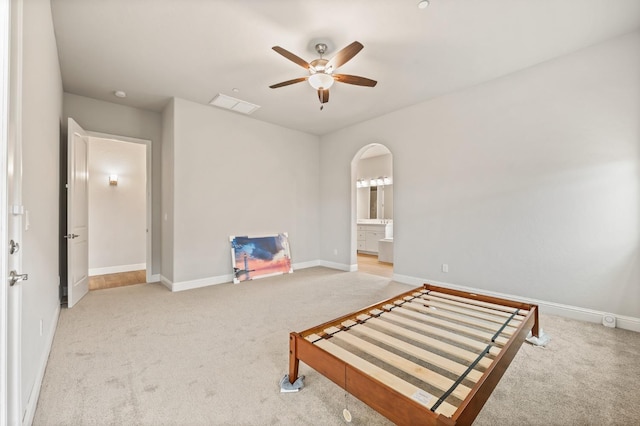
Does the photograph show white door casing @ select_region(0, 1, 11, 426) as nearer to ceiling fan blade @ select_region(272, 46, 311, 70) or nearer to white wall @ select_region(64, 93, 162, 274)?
ceiling fan blade @ select_region(272, 46, 311, 70)

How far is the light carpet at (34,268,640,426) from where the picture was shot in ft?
5.25

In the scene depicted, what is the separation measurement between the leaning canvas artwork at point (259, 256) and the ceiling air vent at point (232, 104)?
84.6 inches

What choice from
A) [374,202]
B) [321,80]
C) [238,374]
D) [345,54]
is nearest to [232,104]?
[321,80]

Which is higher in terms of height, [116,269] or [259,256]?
[259,256]

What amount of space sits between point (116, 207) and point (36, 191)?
411 cm

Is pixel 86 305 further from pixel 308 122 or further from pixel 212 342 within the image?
pixel 308 122

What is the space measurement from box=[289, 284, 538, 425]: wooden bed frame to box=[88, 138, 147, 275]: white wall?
5.31 m

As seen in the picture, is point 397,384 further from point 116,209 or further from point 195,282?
point 116,209

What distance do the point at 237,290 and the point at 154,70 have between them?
3092 millimetres

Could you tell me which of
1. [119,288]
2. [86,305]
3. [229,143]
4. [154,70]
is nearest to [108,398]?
[86,305]

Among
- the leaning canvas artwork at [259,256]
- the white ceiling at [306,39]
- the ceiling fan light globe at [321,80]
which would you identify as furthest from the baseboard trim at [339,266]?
the ceiling fan light globe at [321,80]

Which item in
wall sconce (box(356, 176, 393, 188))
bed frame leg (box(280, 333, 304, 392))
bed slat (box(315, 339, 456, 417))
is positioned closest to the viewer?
bed slat (box(315, 339, 456, 417))

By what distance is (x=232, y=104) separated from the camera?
175 inches

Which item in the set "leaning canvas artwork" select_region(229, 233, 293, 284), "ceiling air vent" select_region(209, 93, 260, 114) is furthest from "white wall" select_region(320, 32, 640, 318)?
"ceiling air vent" select_region(209, 93, 260, 114)
